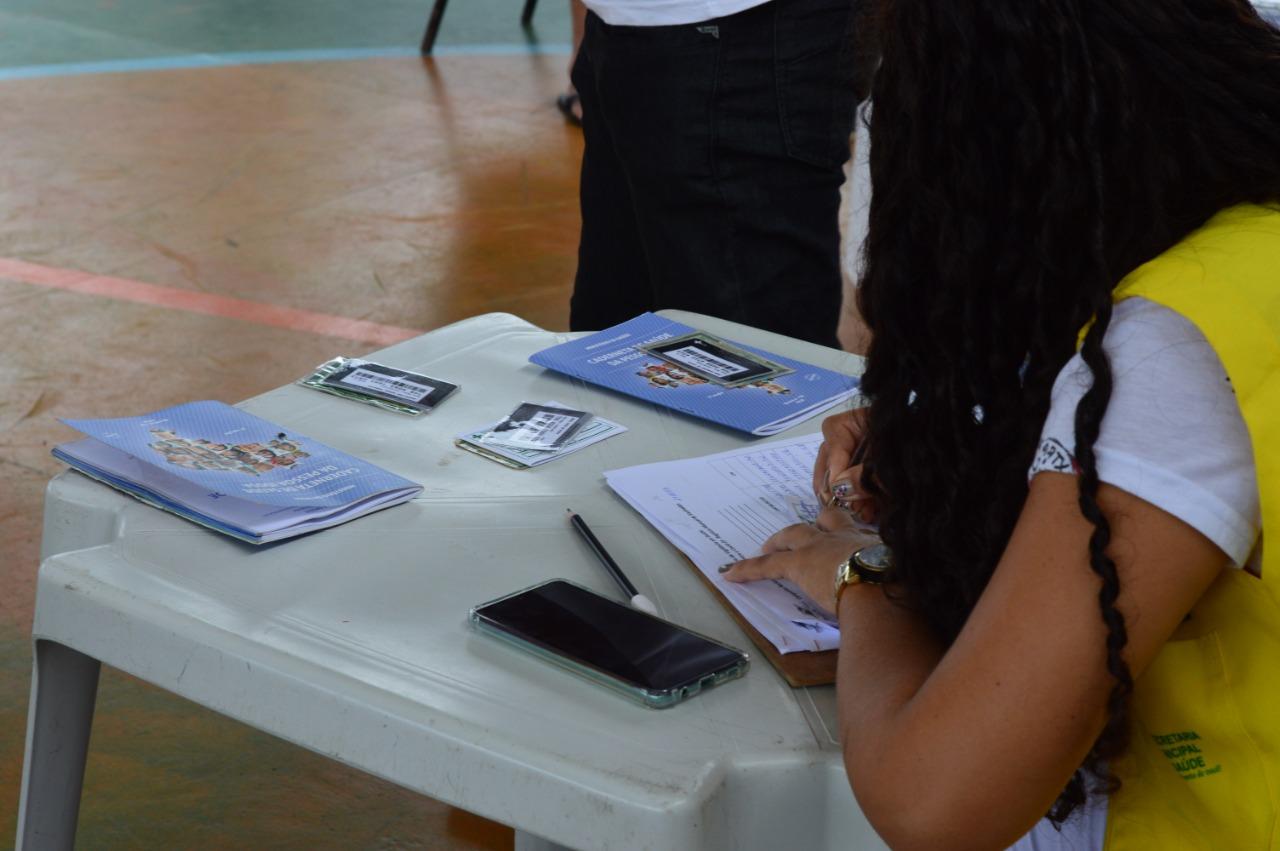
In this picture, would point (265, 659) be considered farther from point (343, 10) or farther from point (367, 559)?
point (343, 10)

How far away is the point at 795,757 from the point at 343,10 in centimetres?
683

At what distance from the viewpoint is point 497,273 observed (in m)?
3.88

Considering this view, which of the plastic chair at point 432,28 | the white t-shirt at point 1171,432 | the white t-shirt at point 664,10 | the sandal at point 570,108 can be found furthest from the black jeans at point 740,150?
the plastic chair at point 432,28

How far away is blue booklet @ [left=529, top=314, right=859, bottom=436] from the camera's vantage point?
136 cm

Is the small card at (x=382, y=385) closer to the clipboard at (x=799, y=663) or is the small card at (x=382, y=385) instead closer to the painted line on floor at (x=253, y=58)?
the clipboard at (x=799, y=663)

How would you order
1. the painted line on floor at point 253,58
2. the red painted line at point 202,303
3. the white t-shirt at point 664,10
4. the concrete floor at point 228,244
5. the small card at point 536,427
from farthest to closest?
the painted line on floor at point 253,58
the red painted line at point 202,303
the concrete floor at point 228,244
the white t-shirt at point 664,10
the small card at point 536,427

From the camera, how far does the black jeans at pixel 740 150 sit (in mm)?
1798

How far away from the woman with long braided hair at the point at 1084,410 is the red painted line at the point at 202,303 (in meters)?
2.58

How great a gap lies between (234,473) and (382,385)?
26 cm

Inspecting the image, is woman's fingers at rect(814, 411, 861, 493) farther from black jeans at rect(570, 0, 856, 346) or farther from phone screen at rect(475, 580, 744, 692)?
black jeans at rect(570, 0, 856, 346)

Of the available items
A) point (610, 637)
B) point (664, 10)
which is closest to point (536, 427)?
point (610, 637)

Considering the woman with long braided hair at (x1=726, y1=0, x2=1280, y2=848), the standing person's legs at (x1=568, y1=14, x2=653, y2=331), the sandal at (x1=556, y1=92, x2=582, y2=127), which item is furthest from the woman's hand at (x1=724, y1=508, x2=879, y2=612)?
the sandal at (x1=556, y1=92, x2=582, y2=127)

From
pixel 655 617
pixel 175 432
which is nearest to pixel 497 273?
pixel 175 432

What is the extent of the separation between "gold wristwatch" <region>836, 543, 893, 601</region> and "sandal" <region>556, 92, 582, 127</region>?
4478mm
